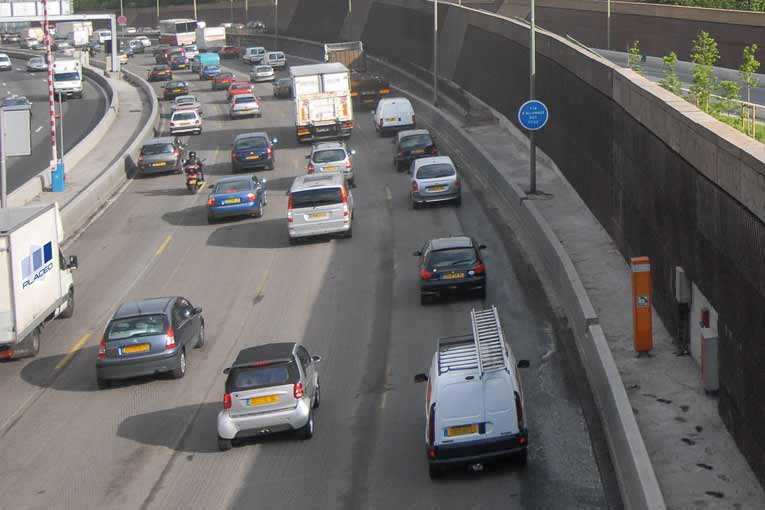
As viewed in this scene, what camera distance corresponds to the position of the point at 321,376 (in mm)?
22828

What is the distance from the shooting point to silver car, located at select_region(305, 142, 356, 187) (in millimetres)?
42438

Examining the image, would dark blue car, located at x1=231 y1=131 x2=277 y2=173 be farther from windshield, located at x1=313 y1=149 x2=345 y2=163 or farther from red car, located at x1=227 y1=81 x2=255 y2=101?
red car, located at x1=227 y1=81 x2=255 y2=101

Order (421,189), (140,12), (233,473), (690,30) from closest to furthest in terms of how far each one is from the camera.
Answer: (233,473)
(421,189)
(690,30)
(140,12)

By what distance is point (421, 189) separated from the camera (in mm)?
37719

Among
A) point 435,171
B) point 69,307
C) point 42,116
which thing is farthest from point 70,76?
point 69,307

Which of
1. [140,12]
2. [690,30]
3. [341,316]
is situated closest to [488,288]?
[341,316]

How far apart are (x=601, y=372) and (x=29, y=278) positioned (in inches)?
497

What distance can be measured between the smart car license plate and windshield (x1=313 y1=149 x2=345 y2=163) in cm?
2703

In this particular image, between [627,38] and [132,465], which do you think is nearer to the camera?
[132,465]

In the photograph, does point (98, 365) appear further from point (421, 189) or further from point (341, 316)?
point (421, 189)

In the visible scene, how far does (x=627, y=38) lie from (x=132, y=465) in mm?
58951

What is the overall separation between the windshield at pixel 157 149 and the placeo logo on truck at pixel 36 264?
22404 mm

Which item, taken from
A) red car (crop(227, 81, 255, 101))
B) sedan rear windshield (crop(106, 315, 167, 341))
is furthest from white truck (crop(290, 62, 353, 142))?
sedan rear windshield (crop(106, 315, 167, 341))

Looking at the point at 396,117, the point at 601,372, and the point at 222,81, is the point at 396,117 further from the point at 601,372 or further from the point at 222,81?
the point at 601,372
